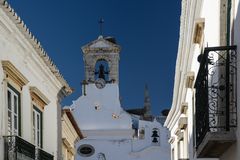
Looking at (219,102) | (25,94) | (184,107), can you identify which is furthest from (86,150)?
(219,102)

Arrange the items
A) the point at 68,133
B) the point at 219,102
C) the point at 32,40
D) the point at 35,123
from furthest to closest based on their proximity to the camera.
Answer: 1. the point at 68,133
2. the point at 35,123
3. the point at 32,40
4. the point at 219,102

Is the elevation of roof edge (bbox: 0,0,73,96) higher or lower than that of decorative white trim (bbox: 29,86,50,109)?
higher

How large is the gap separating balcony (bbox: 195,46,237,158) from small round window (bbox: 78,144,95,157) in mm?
29063

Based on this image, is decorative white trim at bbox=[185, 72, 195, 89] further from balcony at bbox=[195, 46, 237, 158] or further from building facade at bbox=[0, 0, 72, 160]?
balcony at bbox=[195, 46, 237, 158]

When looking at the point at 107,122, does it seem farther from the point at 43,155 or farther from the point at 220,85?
the point at 220,85

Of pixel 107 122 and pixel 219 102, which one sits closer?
pixel 219 102

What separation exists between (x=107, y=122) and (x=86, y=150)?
2517 mm

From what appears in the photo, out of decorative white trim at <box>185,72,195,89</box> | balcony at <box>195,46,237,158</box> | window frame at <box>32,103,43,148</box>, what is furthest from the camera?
window frame at <box>32,103,43,148</box>

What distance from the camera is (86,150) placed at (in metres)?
36.3

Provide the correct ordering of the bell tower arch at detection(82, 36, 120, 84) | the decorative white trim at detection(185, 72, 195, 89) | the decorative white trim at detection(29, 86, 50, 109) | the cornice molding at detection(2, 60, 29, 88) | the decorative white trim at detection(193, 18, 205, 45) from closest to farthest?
the decorative white trim at detection(193, 18, 205, 45) → the cornice molding at detection(2, 60, 29, 88) → the decorative white trim at detection(185, 72, 195, 89) → the decorative white trim at detection(29, 86, 50, 109) → the bell tower arch at detection(82, 36, 120, 84)

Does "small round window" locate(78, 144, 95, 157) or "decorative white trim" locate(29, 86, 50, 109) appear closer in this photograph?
"decorative white trim" locate(29, 86, 50, 109)

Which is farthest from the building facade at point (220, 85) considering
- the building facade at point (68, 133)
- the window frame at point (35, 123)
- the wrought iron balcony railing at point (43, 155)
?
the building facade at point (68, 133)

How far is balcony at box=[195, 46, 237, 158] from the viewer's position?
652 centimetres

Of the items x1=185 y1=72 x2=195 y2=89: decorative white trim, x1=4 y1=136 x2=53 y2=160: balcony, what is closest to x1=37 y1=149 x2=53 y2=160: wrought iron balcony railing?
x1=4 y1=136 x2=53 y2=160: balcony
